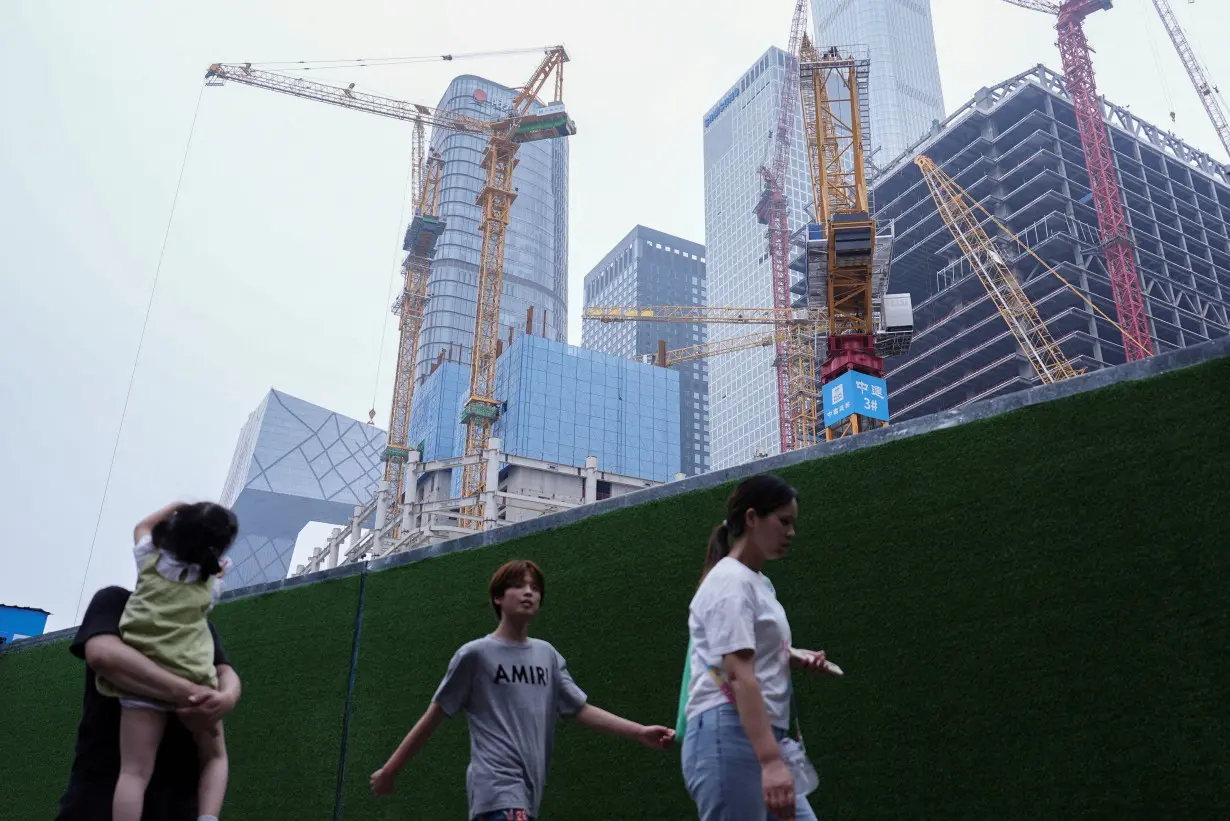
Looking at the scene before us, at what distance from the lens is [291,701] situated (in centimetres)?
641

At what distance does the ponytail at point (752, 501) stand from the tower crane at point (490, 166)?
47595mm

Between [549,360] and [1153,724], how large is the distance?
179ft

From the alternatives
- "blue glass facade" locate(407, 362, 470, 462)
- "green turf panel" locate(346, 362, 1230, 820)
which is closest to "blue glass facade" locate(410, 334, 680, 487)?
"blue glass facade" locate(407, 362, 470, 462)

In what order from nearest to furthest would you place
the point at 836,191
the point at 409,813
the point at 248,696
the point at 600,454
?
the point at 409,813
the point at 248,696
the point at 836,191
the point at 600,454

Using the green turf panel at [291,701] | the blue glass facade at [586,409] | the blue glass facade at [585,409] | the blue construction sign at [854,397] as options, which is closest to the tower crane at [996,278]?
the blue glass facade at [586,409]

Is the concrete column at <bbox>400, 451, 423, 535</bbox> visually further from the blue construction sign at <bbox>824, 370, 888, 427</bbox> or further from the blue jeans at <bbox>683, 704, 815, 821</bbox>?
the blue jeans at <bbox>683, 704, 815, 821</bbox>

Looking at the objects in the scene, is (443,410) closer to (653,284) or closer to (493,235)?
(493,235)

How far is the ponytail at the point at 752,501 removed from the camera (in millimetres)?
2734

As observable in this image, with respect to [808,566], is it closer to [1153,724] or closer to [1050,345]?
[1153,724]

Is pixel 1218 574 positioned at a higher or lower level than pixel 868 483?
lower

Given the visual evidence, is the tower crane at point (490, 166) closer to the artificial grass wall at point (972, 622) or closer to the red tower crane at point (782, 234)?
the red tower crane at point (782, 234)

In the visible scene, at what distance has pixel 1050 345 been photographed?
63.8m

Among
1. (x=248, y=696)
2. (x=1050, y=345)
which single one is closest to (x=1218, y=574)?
(x=248, y=696)

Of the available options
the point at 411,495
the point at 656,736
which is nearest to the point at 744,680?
the point at 656,736
